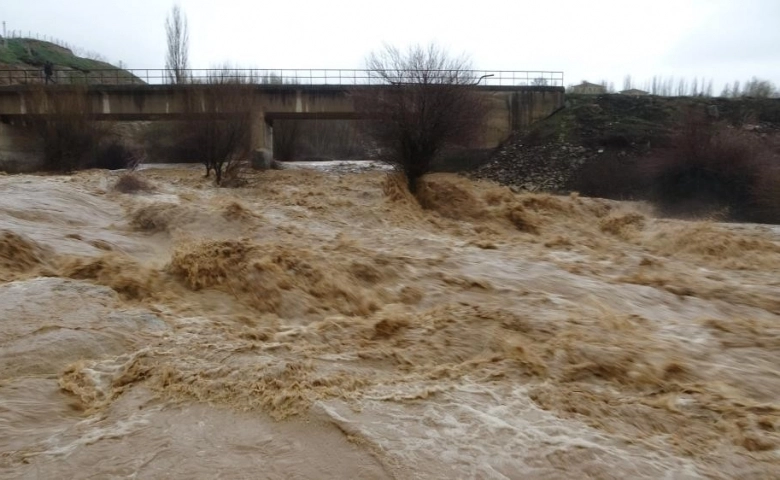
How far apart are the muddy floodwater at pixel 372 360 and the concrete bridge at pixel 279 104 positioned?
22.8 metres

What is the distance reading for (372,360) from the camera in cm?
652

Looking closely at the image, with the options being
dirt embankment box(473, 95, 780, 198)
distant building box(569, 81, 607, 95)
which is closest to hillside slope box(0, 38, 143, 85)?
dirt embankment box(473, 95, 780, 198)

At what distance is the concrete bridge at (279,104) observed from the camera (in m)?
34.9

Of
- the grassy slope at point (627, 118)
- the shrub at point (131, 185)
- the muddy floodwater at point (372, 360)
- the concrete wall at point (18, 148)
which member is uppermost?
the grassy slope at point (627, 118)

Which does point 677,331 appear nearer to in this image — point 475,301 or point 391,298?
point 475,301

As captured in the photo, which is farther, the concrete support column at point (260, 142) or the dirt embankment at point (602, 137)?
the concrete support column at point (260, 142)

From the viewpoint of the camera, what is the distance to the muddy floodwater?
14.8 feet

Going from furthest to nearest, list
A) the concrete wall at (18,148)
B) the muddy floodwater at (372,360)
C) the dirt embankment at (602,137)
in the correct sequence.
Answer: the dirt embankment at (602,137) → the concrete wall at (18,148) → the muddy floodwater at (372,360)

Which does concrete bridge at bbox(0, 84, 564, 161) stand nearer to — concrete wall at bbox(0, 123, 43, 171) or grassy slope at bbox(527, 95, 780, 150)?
concrete wall at bbox(0, 123, 43, 171)

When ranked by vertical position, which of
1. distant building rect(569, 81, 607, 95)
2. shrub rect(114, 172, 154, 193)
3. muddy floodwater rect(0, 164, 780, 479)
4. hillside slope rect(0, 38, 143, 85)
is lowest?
muddy floodwater rect(0, 164, 780, 479)

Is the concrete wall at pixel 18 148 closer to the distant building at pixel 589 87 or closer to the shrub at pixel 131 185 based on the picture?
the shrub at pixel 131 185

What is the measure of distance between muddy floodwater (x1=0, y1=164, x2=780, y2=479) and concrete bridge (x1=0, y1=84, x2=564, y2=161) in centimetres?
2276

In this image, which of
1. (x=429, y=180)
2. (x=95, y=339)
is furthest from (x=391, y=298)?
(x=429, y=180)

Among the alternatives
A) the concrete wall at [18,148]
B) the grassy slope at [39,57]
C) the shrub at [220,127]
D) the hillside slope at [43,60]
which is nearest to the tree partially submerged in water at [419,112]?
the shrub at [220,127]
